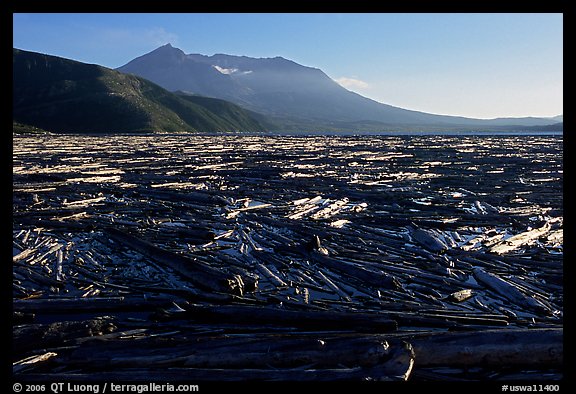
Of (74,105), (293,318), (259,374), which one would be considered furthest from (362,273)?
(74,105)

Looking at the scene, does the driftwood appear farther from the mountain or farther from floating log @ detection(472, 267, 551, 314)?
the mountain

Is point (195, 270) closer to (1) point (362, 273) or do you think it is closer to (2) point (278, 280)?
(2) point (278, 280)

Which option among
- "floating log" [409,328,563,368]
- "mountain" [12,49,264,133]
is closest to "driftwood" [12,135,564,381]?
"floating log" [409,328,563,368]

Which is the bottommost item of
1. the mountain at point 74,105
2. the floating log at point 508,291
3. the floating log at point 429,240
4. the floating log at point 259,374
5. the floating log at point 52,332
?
the floating log at point 508,291

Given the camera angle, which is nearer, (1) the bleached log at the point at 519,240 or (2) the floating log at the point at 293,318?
(2) the floating log at the point at 293,318

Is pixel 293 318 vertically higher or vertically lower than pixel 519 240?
lower

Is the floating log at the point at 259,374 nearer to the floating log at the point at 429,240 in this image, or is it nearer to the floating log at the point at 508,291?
the floating log at the point at 508,291

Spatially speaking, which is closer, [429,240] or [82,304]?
[82,304]

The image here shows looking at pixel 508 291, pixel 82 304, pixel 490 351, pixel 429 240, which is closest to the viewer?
pixel 490 351

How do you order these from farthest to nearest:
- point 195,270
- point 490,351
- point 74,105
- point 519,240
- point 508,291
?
1. point 74,105
2. point 519,240
3. point 195,270
4. point 508,291
5. point 490,351

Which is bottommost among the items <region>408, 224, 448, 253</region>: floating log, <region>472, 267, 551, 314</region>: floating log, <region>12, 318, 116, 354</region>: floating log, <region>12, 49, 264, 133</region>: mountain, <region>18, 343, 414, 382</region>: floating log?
<region>472, 267, 551, 314</region>: floating log

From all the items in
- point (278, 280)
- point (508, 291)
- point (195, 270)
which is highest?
point (195, 270)

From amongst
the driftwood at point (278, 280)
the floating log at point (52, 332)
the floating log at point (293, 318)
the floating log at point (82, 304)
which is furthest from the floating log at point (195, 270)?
the floating log at point (52, 332)
